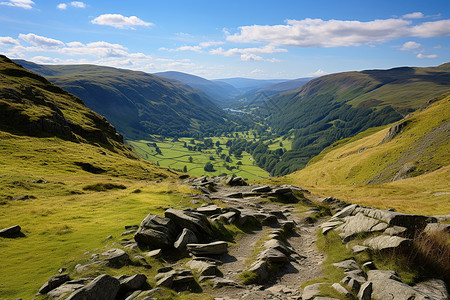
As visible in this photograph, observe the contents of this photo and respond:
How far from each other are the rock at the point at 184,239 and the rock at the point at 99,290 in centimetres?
694

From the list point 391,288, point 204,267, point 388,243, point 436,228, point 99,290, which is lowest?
point 204,267

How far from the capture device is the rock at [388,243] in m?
15.9

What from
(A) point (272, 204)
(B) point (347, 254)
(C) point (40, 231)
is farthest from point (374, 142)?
(C) point (40, 231)

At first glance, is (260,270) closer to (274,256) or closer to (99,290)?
(274,256)

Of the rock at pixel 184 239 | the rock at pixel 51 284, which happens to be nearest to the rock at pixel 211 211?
the rock at pixel 184 239

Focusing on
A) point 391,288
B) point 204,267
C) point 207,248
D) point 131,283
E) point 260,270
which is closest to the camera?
point 391,288

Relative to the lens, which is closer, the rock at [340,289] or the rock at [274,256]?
the rock at [340,289]

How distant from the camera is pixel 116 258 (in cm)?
1702

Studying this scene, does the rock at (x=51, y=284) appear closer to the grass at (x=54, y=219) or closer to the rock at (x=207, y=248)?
the grass at (x=54, y=219)

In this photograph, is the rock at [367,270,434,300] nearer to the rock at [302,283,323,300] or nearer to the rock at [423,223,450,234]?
the rock at [302,283,323,300]

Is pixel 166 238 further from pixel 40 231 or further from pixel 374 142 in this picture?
pixel 374 142

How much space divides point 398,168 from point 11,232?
106 metres

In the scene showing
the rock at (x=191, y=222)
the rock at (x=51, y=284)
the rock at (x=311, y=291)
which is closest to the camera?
the rock at (x=311, y=291)

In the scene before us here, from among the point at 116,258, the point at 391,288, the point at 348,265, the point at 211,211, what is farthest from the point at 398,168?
the point at 116,258
